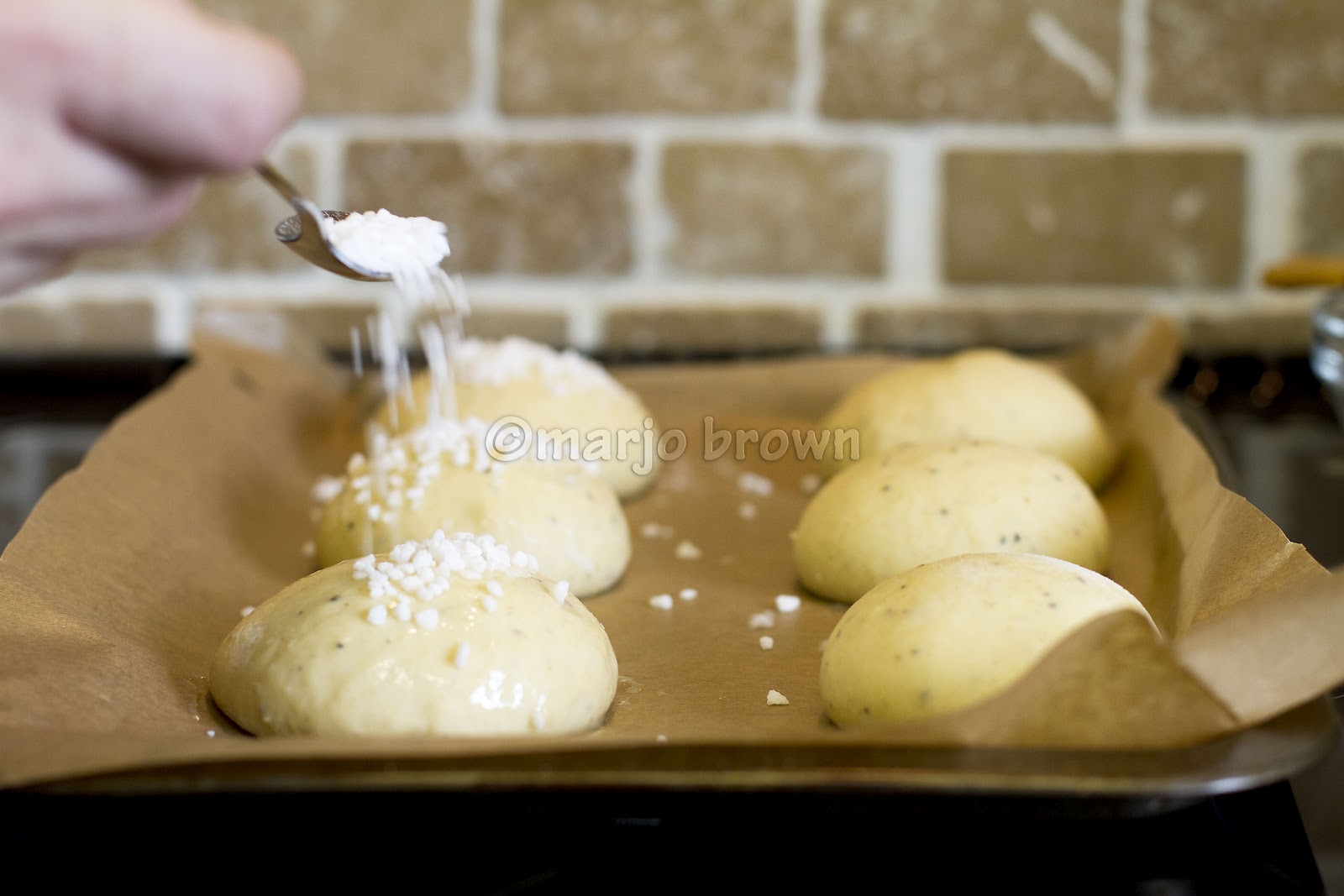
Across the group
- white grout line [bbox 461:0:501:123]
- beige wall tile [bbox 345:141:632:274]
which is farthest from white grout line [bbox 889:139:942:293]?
white grout line [bbox 461:0:501:123]

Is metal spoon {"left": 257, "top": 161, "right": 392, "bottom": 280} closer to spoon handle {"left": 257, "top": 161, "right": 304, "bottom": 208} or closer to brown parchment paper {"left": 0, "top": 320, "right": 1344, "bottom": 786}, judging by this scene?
spoon handle {"left": 257, "top": 161, "right": 304, "bottom": 208}

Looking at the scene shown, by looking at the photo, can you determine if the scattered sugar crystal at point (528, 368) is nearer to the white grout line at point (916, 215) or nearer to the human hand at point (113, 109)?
the white grout line at point (916, 215)

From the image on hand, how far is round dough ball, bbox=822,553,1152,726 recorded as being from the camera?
90 cm

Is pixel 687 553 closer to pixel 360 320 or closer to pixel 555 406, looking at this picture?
pixel 555 406

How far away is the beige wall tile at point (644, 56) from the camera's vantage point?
7.09 feet

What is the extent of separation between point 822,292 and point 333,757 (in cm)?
168

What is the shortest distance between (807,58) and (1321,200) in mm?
895

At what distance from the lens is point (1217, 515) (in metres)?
1.10

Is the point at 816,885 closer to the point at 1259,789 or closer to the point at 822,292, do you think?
the point at 1259,789

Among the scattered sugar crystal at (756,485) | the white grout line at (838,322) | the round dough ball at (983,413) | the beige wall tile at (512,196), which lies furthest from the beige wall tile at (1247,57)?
the scattered sugar crystal at (756,485)

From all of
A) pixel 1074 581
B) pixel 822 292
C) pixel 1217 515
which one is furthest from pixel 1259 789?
pixel 822 292

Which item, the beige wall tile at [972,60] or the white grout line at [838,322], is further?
the white grout line at [838,322]

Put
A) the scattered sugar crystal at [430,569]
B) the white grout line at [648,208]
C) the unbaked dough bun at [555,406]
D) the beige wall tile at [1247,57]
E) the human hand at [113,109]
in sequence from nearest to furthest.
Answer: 1. the human hand at [113,109]
2. the scattered sugar crystal at [430,569]
3. the unbaked dough bun at [555,406]
4. the beige wall tile at [1247,57]
5. the white grout line at [648,208]

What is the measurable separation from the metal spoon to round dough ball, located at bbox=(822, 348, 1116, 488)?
2.37 feet
